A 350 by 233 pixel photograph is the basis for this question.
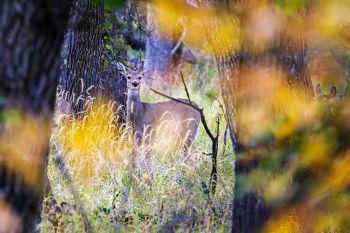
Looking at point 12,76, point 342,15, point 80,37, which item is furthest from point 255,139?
point 80,37

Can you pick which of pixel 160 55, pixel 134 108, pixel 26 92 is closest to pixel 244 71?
pixel 26 92

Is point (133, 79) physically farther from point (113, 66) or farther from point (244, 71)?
point (244, 71)

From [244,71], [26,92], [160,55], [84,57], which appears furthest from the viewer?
[160,55]

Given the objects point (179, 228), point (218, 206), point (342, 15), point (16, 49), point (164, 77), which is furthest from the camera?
point (164, 77)

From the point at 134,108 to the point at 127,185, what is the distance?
399 cm

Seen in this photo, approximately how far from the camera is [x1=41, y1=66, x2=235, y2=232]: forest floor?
452 cm

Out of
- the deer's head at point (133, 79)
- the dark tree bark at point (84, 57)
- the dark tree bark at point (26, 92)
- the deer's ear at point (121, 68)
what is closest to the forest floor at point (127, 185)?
the dark tree bark at point (26, 92)

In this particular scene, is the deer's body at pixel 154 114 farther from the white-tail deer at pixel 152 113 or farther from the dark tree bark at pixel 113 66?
the dark tree bark at pixel 113 66

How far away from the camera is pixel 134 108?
31.7 feet

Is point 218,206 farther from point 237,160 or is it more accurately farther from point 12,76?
point 12,76

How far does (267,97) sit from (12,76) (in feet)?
4.04

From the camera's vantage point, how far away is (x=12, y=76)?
304 centimetres

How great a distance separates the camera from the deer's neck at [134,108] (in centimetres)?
935

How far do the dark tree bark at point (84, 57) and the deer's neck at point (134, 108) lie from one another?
98 centimetres
